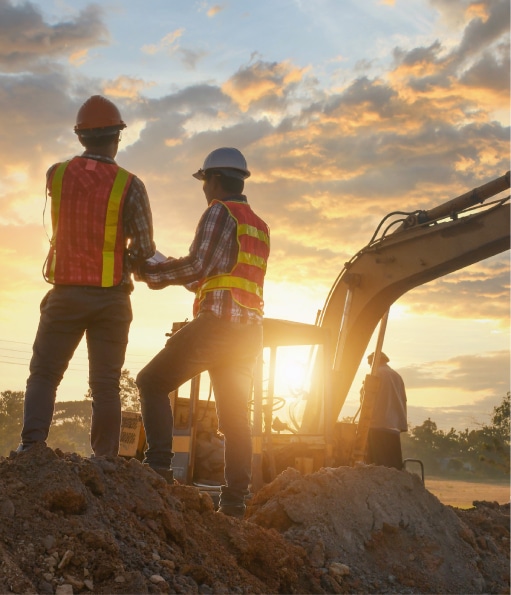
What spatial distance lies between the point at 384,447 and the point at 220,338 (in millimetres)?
6863

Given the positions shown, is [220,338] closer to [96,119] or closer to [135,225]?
[135,225]

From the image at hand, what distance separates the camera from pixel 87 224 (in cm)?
454

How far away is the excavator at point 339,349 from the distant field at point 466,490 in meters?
20.6

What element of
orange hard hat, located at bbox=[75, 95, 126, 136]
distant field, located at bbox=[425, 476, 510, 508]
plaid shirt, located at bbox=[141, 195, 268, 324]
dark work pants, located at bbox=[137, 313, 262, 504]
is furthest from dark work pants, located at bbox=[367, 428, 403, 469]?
distant field, located at bbox=[425, 476, 510, 508]

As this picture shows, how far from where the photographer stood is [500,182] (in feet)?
30.5

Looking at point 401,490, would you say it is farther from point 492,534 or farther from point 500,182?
point 500,182

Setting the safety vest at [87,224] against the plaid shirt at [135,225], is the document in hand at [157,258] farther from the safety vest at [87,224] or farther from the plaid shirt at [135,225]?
the safety vest at [87,224]

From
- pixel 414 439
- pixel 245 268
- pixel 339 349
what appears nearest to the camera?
pixel 245 268

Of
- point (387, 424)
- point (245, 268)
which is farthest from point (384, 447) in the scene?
point (245, 268)

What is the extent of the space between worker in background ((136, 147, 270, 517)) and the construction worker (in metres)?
0.30

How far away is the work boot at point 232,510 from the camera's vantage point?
486cm

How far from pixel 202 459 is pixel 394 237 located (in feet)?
12.1

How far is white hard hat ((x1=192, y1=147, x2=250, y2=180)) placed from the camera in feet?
16.8

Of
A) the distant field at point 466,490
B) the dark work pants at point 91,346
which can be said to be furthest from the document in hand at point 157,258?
the distant field at point 466,490
